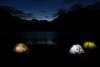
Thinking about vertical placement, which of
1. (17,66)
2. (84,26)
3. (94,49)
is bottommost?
(17,66)

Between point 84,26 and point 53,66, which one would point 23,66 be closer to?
point 53,66

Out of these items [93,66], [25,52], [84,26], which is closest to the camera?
[93,66]

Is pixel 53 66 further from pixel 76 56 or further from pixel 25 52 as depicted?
pixel 25 52

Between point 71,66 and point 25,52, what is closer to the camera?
point 71,66

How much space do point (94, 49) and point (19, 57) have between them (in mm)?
9928

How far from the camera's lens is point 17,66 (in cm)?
1708

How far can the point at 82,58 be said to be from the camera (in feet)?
68.8

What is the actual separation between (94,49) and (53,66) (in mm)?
11206

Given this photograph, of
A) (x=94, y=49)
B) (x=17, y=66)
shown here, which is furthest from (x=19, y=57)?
(x=94, y=49)

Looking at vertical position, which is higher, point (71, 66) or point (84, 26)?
point (84, 26)

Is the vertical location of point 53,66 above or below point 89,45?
below

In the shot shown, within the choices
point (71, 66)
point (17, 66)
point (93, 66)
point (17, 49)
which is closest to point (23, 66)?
point (17, 66)

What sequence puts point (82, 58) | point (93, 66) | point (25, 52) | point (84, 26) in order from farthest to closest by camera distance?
1. point (84, 26)
2. point (25, 52)
3. point (82, 58)
4. point (93, 66)

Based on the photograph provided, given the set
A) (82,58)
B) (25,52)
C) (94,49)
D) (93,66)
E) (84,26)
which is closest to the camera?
(93,66)
